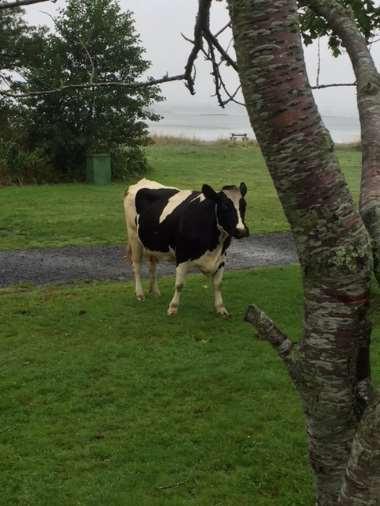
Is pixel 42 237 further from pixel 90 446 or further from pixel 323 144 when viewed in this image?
pixel 323 144

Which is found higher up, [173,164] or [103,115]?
[103,115]

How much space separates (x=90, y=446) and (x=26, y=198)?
1600cm

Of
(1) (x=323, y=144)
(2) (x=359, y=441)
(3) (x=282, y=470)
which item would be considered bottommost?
(3) (x=282, y=470)

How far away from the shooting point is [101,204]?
65.2 ft

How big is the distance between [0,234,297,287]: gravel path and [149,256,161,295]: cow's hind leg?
159 centimetres

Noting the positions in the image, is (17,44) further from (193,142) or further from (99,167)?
(193,142)

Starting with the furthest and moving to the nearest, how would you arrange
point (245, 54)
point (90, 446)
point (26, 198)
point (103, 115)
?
point (103, 115), point (26, 198), point (90, 446), point (245, 54)

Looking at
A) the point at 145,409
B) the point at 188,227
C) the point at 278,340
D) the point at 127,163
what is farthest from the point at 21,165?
the point at 278,340

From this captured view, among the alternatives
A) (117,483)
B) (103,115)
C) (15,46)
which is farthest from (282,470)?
(15,46)

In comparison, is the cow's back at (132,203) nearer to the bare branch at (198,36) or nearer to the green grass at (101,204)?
the green grass at (101,204)

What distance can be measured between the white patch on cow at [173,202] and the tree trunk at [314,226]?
700 centimetres

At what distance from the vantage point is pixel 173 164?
99.3 ft

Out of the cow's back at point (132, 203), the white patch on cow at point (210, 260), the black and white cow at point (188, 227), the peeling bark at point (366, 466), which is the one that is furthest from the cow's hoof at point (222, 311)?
the peeling bark at point (366, 466)

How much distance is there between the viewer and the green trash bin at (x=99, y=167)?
80.6ft
